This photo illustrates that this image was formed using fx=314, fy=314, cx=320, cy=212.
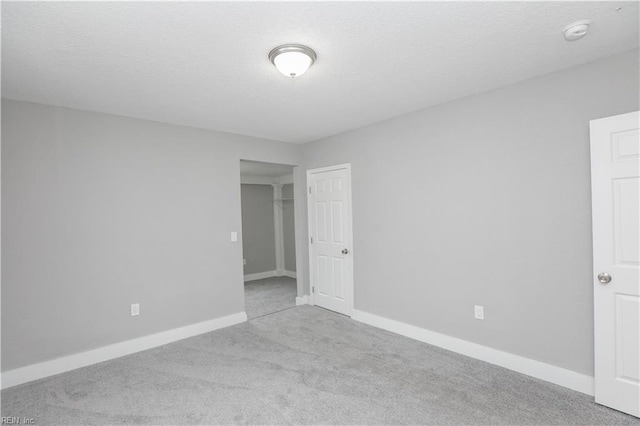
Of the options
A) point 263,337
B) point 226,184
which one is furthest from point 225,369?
point 226,184

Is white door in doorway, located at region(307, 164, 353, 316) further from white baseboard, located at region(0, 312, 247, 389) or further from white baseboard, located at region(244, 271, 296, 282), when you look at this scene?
white baseboard, located at region(244, 271, 296, 282)

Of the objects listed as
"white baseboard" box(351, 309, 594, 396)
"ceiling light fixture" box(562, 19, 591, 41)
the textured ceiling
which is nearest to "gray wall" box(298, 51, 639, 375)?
"white baseboard" box(351, 309, 594, 396)

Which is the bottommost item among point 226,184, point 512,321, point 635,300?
point 512,321

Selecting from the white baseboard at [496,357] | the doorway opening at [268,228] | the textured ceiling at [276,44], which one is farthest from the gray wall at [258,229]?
the textured ceiling at [276,44]

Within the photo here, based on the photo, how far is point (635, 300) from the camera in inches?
84.4

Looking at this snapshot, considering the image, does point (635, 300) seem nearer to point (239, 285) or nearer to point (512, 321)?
point (512, 321)

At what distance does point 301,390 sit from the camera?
254 cm

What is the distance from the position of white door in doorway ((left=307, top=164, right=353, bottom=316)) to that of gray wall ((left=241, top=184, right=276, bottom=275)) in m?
2.68

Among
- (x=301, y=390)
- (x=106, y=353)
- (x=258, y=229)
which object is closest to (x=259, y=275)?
(x=258, y=229)

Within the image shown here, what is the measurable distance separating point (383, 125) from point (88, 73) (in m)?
2.92

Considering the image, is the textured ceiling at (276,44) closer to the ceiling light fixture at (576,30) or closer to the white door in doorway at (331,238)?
the ceiling light fixture at (576,30)

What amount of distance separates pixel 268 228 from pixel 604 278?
621cm

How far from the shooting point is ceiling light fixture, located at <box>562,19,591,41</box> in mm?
1903

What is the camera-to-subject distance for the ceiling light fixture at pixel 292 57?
2045 mm
